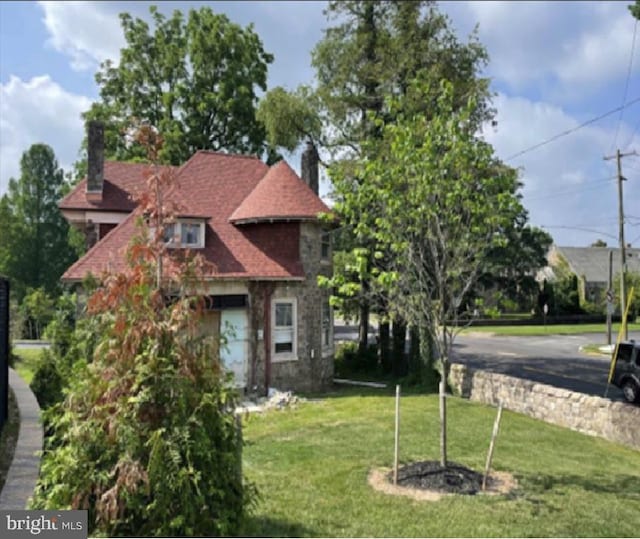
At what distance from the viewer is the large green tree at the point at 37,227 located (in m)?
46.1

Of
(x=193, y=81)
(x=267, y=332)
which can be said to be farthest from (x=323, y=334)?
(x=193, y=81)

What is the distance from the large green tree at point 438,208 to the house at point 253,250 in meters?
7.66

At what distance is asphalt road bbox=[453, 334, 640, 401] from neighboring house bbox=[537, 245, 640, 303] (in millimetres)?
24006

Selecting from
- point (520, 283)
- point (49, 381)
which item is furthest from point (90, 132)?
point (520, 283)

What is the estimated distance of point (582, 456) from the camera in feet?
34.7

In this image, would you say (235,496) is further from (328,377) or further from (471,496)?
(328,377)

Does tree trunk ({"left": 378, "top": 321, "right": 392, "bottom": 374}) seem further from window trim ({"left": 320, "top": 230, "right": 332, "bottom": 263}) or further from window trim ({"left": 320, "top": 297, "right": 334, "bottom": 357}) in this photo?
window trim ({"left": 320, "top": 230, "right": 332, "bottom": 263})

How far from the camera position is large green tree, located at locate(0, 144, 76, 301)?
46125 millimetres

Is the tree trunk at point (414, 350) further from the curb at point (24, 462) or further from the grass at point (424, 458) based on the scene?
the curb at point (24, 462)

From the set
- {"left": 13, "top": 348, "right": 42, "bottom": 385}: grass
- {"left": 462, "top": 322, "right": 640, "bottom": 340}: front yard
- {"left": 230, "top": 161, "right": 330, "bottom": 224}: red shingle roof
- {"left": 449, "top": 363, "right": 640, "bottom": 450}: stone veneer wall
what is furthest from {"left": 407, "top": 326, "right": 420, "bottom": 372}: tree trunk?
{"left": 462, "top": 322, "right": 640, "bottom": 340}: front yard

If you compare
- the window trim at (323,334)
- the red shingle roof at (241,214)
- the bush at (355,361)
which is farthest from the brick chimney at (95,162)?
the bush at (355,361)

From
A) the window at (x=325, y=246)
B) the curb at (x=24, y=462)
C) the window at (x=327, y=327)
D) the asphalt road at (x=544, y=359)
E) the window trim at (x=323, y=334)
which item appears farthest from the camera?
the asphalt road at (x=544, y=359)

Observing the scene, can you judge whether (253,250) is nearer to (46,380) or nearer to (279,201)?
(279,201)

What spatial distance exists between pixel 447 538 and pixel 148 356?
383 centimetres
